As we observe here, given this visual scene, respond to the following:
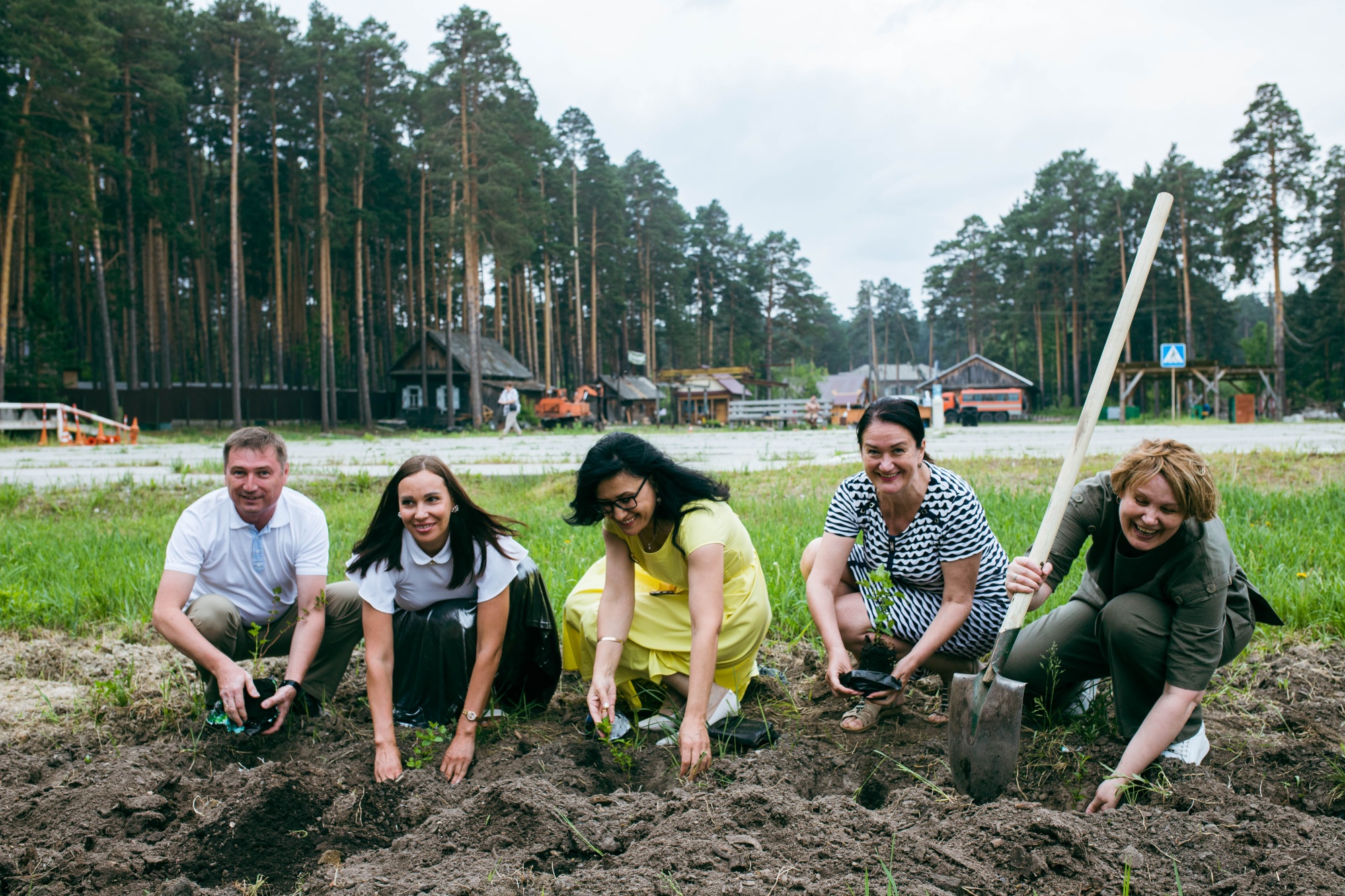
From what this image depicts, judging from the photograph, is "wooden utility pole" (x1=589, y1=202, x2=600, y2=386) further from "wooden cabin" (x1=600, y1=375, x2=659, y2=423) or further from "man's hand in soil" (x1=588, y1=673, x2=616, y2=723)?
"man's hand in soil" (x1=588, y1=673, x2=616, y2=723)

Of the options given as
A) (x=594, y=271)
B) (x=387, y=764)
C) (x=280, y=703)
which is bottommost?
(x=387, y=764)

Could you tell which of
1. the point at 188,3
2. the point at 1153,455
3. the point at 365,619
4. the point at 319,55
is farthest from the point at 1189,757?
the point at 188,3

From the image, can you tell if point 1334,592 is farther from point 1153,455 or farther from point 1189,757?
point 1153,455

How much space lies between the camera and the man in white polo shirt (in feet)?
9.32

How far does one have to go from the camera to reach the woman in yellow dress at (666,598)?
8.47 ft

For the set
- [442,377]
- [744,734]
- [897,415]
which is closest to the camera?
[897,415]

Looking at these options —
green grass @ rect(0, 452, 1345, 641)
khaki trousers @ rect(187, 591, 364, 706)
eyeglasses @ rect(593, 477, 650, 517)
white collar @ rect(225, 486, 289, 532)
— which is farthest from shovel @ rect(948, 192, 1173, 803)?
white collar @ rect(225, 486, 289, 532)

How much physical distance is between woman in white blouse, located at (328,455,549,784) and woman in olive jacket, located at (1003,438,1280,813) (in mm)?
1644

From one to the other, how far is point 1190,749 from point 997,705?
2.26 feet

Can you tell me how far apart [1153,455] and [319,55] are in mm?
29082

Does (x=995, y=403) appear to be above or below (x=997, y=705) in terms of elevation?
above

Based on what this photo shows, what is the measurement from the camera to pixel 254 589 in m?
3.15

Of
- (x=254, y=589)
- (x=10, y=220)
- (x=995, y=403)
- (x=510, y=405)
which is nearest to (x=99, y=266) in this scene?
(x=10, y=220)

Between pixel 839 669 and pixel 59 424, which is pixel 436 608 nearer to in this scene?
pixel 839 669
